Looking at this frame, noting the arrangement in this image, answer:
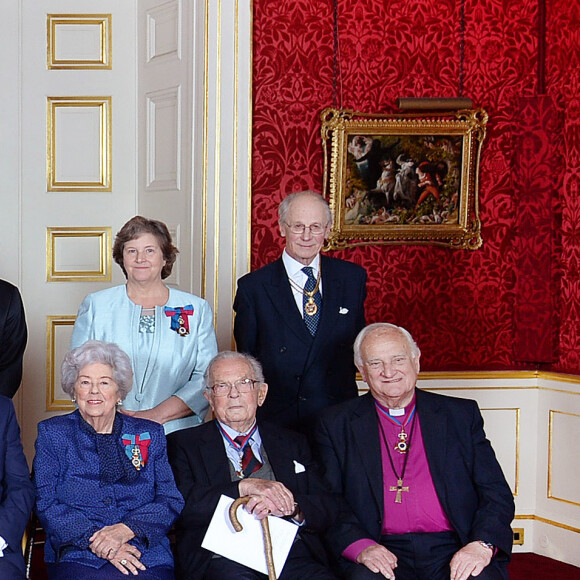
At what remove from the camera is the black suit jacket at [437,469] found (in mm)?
3119

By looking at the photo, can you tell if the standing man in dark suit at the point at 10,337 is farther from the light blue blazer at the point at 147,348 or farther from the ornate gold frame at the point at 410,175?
the ornate gold frame at the point at 410,175

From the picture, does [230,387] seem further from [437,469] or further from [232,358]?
[437,469]

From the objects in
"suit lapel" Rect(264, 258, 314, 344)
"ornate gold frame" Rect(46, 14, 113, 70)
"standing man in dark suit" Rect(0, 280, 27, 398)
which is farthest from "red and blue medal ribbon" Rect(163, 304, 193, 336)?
"ornate gold frame" Rect(46, 14, 113, 70)

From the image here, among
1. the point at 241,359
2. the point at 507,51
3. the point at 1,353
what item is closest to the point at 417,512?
the point at 241,359

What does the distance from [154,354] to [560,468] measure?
2388mm

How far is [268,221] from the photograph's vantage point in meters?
4.78

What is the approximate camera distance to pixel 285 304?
3590 mm

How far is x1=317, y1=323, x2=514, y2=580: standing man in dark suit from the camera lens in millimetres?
3076

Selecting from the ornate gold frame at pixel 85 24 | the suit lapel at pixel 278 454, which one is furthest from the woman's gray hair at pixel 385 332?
the ornate gold frame at pixel 85 24

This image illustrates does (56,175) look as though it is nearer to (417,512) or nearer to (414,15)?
(414,15)

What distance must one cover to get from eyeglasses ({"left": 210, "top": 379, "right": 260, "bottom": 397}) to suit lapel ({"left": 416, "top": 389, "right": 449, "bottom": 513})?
0.60 m

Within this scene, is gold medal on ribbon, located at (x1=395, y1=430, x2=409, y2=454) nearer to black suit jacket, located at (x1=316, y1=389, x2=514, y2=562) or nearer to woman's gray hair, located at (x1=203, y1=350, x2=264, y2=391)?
black suit jacket, located at (x1=316, y1=389, x2=514, y2=562)

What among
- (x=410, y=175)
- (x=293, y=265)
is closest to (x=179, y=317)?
(x=293, y=265)

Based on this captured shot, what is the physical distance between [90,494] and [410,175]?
257cm
